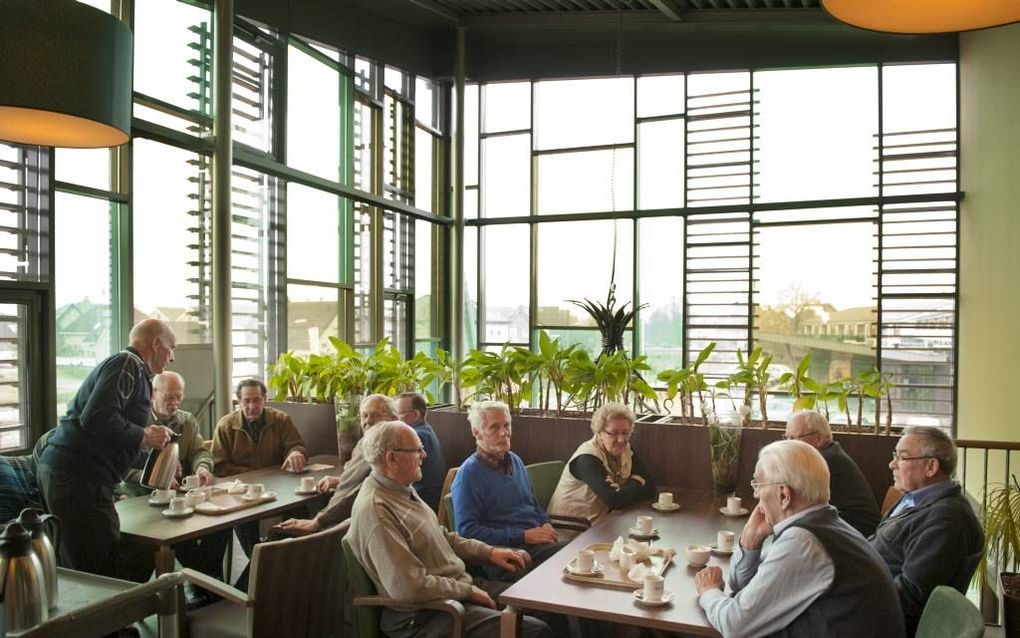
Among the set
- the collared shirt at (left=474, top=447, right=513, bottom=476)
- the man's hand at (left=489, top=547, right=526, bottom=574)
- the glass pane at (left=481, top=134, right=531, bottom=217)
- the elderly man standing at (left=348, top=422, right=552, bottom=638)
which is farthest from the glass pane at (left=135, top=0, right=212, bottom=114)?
the man's hand at (left=489, top=547, right=526, bottom=574)

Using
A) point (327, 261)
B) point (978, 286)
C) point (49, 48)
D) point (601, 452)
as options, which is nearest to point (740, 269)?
point (978, 286)

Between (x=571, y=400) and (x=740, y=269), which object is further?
(x=740, y=269)

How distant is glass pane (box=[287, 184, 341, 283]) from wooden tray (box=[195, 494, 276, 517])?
364 cm

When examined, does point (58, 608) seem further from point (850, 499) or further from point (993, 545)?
point (993, 545)

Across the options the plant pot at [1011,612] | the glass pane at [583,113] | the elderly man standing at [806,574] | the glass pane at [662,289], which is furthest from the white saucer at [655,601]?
the glass pane at [583,113]

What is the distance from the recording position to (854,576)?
2041mm

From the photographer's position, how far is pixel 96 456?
349 cm

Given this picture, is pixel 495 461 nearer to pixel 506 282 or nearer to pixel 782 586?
pixel 782 586

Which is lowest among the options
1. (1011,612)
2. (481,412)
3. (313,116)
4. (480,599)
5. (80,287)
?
(1011,612)

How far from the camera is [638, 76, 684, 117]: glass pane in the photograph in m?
9.08

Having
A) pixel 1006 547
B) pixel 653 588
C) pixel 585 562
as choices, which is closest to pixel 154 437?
pixel 585 562

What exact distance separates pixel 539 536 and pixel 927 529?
155 cm

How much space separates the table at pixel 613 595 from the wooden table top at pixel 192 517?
4.94 ft

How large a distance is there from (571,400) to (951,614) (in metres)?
2.98
